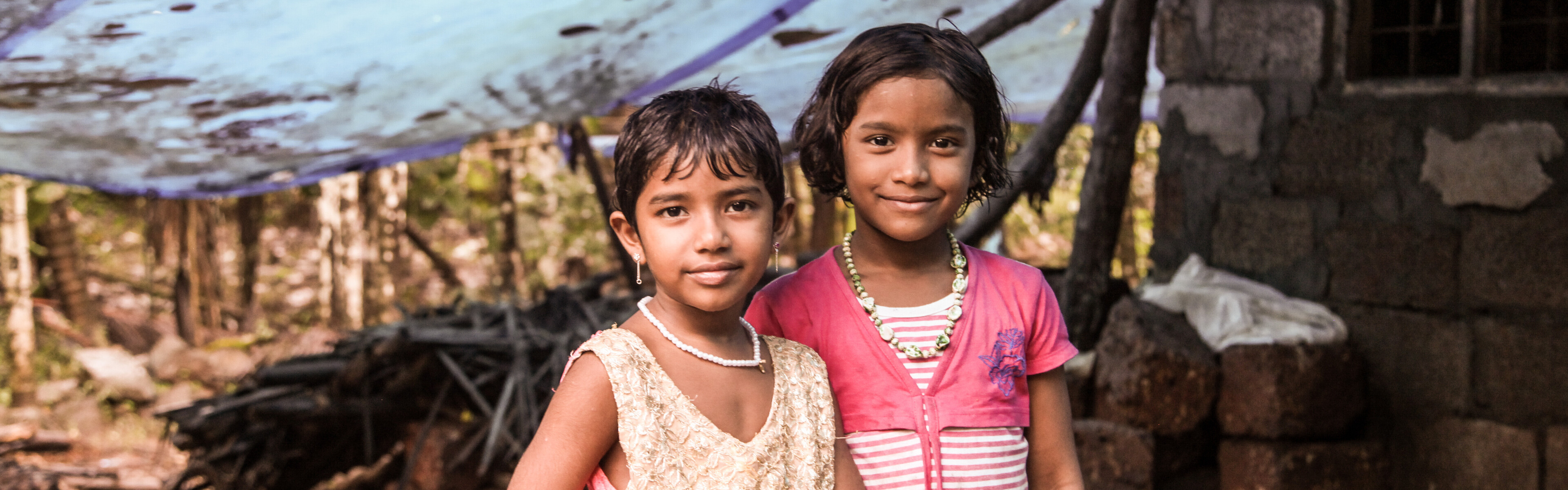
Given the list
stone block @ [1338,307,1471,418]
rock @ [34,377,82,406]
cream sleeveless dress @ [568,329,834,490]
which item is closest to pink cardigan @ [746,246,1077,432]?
cream sleeveless dress @ [568,329,834,490]

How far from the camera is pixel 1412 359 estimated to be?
3.44 m

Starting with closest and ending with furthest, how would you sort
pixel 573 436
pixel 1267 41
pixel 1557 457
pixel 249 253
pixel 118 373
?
pixel 573 436
pixel 1557 457
pixel 1267 41
pixel 118 373
pixel 249 253

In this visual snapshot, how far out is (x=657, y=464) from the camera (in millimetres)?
1344

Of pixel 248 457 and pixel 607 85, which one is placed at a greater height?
pixel 607 85

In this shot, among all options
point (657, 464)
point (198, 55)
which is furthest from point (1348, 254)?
point (198, 55)

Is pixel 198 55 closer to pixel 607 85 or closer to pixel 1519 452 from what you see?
pixel 607 85

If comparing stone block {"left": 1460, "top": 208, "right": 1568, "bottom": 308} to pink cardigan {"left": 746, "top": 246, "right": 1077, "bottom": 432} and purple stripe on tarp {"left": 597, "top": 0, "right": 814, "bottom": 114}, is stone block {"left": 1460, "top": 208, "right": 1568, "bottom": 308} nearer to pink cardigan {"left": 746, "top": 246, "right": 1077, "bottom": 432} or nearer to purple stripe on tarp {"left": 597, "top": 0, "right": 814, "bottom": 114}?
purple stripe on tarp {"left": 597, "top": 0, "right": 814, "bottom": 114}

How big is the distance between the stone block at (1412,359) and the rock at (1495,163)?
1.26ft

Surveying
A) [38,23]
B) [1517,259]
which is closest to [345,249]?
[38,23]

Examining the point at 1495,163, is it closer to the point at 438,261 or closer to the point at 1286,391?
the point at 1286,391

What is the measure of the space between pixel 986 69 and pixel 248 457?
14.6ft

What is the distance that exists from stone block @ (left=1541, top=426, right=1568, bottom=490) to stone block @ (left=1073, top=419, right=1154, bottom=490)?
3.65 ft

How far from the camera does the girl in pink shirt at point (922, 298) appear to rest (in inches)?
61.4

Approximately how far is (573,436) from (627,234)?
0.96ft
